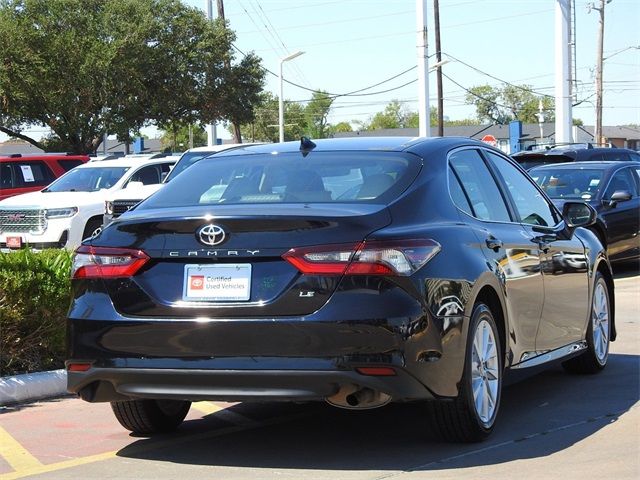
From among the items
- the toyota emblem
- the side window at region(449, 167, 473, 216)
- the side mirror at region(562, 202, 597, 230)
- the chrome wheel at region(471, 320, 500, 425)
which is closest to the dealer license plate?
the toyota emblem

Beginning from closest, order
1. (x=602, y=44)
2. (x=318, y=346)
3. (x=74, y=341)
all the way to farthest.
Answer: (x=318, y=346) → (x=74, y=341) → (x=602, y=44)

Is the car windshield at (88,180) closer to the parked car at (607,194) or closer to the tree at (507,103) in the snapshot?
the parked car at (607,194)

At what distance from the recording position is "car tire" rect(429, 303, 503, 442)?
18.2 ft

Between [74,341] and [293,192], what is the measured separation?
1385 mm

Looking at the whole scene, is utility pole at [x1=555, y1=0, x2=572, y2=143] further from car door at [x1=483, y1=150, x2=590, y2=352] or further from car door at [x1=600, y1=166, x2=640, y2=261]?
car door at [x1=483, y1=150, x2=590, y2=352]

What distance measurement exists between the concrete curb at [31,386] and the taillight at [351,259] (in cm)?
312

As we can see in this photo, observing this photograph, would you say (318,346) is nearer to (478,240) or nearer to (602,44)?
(478,240)

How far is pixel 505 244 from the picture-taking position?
6320mm

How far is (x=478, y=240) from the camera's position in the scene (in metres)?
5.93

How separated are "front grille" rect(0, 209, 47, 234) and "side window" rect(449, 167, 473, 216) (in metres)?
12.5

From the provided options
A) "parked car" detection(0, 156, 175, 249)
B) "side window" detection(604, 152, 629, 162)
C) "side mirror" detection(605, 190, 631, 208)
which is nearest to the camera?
"side mirror" detection(605, 190, 631, 208)

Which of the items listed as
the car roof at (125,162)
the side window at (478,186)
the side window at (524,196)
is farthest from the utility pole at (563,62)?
the side window at (478,186)

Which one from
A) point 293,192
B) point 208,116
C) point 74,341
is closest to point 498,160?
point 293,192

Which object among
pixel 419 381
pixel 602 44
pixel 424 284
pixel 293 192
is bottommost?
pixel 419 381
